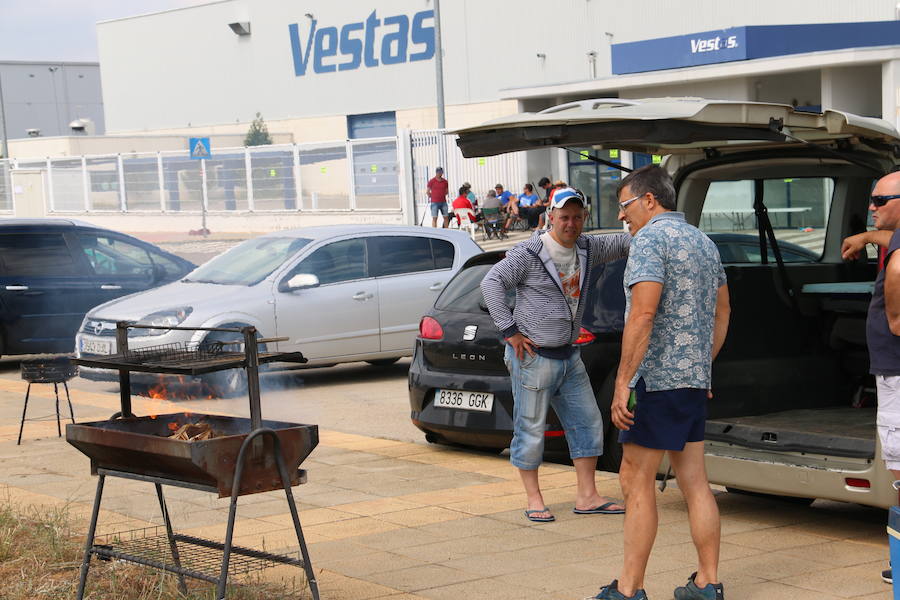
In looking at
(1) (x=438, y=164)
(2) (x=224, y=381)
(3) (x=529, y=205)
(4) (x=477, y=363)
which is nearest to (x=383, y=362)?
(2) (x=224, y=381)

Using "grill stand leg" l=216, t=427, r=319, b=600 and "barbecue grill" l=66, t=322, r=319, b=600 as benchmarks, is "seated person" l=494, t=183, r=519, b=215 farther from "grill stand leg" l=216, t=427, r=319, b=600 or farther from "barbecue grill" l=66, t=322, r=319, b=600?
"grill stand leg" l=216, t=427, r=319, b=600

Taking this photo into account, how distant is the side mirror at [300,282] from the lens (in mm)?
12642

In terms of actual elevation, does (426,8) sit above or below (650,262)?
above

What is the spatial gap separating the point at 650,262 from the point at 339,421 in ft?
20.4

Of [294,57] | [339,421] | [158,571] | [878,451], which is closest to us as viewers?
[158,571]

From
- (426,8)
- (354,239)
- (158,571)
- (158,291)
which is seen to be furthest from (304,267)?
(426,8)

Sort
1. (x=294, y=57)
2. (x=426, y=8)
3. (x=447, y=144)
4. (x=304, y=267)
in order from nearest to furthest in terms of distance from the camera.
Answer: (x=304, y=267)
(x=447, y=144)
(x=426, y=8)
(x=294, y=57)

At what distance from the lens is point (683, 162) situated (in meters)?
7.98

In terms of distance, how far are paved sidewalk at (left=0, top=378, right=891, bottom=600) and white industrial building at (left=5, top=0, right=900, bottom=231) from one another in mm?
9376

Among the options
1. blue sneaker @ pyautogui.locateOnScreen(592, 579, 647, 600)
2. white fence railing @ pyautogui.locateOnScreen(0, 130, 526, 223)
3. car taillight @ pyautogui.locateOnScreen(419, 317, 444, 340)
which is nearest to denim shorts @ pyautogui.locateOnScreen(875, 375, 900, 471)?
blue sneaker @ pyautogui.locateOnScreen(592, 579, 647, 600)

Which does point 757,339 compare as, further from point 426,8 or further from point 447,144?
point 426,8

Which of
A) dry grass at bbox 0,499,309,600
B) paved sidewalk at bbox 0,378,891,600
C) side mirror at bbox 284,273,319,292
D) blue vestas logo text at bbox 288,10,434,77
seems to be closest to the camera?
dry grass at bbox 0,499,309,600

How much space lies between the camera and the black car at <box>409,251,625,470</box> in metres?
8.02

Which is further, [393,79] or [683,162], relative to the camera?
[393,79]
